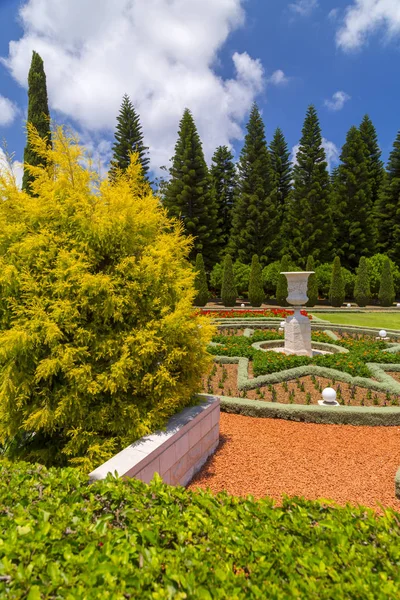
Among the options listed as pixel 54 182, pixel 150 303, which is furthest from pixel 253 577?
pixel 54 182

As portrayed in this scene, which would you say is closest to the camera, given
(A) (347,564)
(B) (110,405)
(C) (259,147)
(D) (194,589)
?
(D) (194,589)

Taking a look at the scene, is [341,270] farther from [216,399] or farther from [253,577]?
[253,577]

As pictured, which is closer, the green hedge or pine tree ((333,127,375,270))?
the green hedge

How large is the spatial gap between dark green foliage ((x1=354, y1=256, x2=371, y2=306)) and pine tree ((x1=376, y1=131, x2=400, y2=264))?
7.04 meters

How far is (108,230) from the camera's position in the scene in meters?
3.51

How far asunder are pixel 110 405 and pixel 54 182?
94.2 inches

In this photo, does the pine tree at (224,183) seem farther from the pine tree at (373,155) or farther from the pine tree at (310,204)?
the pine tree at (373,155)

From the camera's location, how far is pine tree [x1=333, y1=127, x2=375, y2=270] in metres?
30.5

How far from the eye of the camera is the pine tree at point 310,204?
95.6 ft

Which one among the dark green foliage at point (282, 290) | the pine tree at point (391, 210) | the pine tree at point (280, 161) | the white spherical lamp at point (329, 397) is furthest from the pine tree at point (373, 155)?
the white spherical lamp at point (329, 397)

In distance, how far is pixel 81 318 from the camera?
3436 mm

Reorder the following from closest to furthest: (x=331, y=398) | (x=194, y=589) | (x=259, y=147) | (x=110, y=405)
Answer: (x=194, y=589), (x=110, y=405), (x=331, y=398), (x=259, y=147)

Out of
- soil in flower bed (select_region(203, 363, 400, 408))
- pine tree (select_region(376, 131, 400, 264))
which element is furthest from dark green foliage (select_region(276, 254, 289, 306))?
soil in flower bed (select_region(203, 363, 400, 408))

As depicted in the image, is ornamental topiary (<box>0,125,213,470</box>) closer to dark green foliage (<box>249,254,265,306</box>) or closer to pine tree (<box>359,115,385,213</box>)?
dark green foliage (<box>249,254,265,306</box>)
